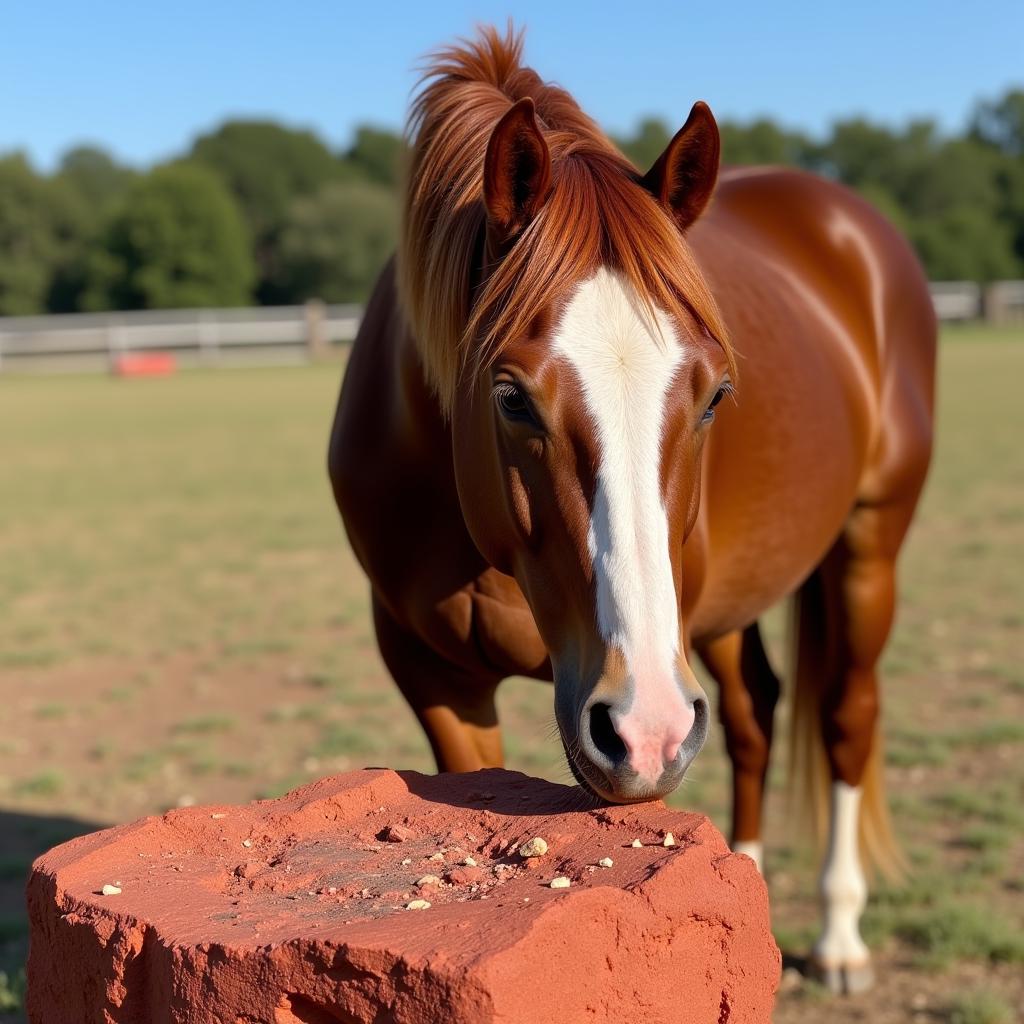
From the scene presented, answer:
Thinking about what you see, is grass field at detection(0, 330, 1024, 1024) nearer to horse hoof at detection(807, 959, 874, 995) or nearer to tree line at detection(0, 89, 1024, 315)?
horse hoof at detection(807, 959, 874, 995)

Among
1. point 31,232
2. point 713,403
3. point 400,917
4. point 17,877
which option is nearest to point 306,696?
point 17,877

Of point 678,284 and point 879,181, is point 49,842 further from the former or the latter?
point 879,181

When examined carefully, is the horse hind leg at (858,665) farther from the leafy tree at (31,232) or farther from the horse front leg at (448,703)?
the leafy tree at (31,232)

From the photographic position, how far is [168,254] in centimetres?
4591

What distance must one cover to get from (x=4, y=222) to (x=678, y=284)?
49.8m

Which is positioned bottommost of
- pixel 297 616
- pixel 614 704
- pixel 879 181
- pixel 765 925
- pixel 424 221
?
pixel 297 616

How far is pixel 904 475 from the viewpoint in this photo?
388cm

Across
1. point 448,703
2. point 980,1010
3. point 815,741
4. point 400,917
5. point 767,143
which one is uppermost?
point 767,143

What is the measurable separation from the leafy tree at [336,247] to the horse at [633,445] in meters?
42.9

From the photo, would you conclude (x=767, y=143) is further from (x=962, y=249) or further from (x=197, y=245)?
(x=197, y=245)

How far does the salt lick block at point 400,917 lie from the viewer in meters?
1.40

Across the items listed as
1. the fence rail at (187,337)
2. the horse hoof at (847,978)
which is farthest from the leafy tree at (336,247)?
the horse hoof at (847,978)

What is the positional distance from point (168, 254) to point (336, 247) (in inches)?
258

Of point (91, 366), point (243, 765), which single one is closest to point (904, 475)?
point (243, 765)
